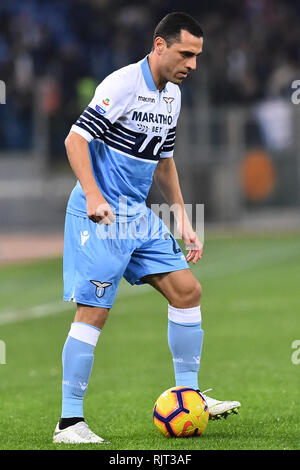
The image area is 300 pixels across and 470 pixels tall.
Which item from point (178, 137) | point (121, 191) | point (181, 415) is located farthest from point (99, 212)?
point (178, 137)

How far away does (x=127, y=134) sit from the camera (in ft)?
17.8

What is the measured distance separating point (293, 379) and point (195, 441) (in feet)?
7.94

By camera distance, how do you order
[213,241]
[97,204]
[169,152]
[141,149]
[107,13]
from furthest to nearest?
[107,13]
[213,241]
[169,152]
[141,149]
[97,204]

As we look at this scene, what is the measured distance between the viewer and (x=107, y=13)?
2692 centimetres

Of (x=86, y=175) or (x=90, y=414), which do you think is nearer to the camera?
(x=86, y=175)

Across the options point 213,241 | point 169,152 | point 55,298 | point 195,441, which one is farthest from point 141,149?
point 213,241

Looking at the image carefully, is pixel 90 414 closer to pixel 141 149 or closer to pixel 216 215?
pixel 141 149

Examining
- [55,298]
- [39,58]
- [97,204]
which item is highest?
[39,58]

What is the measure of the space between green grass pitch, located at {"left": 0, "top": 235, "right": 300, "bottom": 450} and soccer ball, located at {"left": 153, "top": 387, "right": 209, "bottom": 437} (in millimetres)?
76

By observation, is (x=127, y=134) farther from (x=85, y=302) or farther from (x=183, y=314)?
(x=183, y=314)

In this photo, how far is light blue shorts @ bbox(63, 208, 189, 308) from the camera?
209 inches

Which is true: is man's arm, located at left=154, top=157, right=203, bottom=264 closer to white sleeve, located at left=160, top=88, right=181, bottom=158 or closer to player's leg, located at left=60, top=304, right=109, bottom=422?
white sleeve, located at left=160, top=88, right=181, bottom=158

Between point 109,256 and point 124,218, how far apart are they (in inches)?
10.8

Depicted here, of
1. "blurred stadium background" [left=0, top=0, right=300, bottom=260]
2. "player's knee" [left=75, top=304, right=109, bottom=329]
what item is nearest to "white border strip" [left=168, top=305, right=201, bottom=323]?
"player's knee" [left=75, top=304, right=109, bottom=329]
